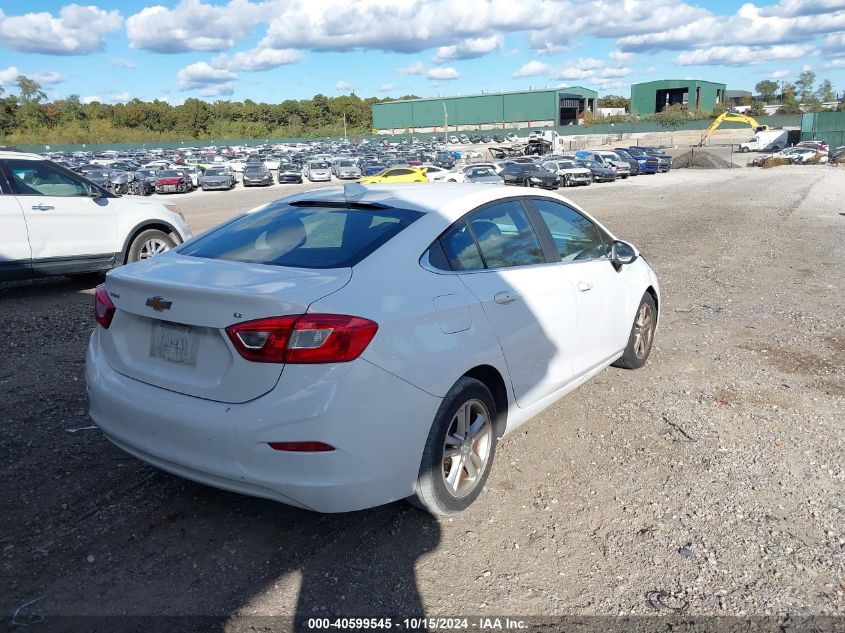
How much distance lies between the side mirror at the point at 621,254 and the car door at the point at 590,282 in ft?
0.11

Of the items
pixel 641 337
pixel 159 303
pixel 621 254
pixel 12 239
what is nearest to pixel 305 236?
pixel 159 303

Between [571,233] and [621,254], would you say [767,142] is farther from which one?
[571,233]

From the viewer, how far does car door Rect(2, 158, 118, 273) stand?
26.7 feet

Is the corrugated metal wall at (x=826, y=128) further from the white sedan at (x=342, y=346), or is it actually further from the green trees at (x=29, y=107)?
the green trees at (x=29, y=107)

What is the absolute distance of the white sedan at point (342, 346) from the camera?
283 centimetres

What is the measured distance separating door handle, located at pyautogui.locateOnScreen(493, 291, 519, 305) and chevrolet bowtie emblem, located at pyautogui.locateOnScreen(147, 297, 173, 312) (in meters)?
1.56

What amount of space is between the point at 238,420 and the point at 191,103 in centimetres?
16096

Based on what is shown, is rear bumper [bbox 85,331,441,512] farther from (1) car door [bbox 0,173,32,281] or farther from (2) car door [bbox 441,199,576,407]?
(1) car door [bbox 0,173,32,281]

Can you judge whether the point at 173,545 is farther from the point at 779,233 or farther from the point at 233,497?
the point at 779,233

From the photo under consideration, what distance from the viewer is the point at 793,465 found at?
13.4ft

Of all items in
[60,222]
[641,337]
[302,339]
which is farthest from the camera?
[60,222]

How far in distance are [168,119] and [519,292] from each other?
510 ft

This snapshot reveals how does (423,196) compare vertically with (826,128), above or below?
above

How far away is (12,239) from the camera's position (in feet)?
26.1
